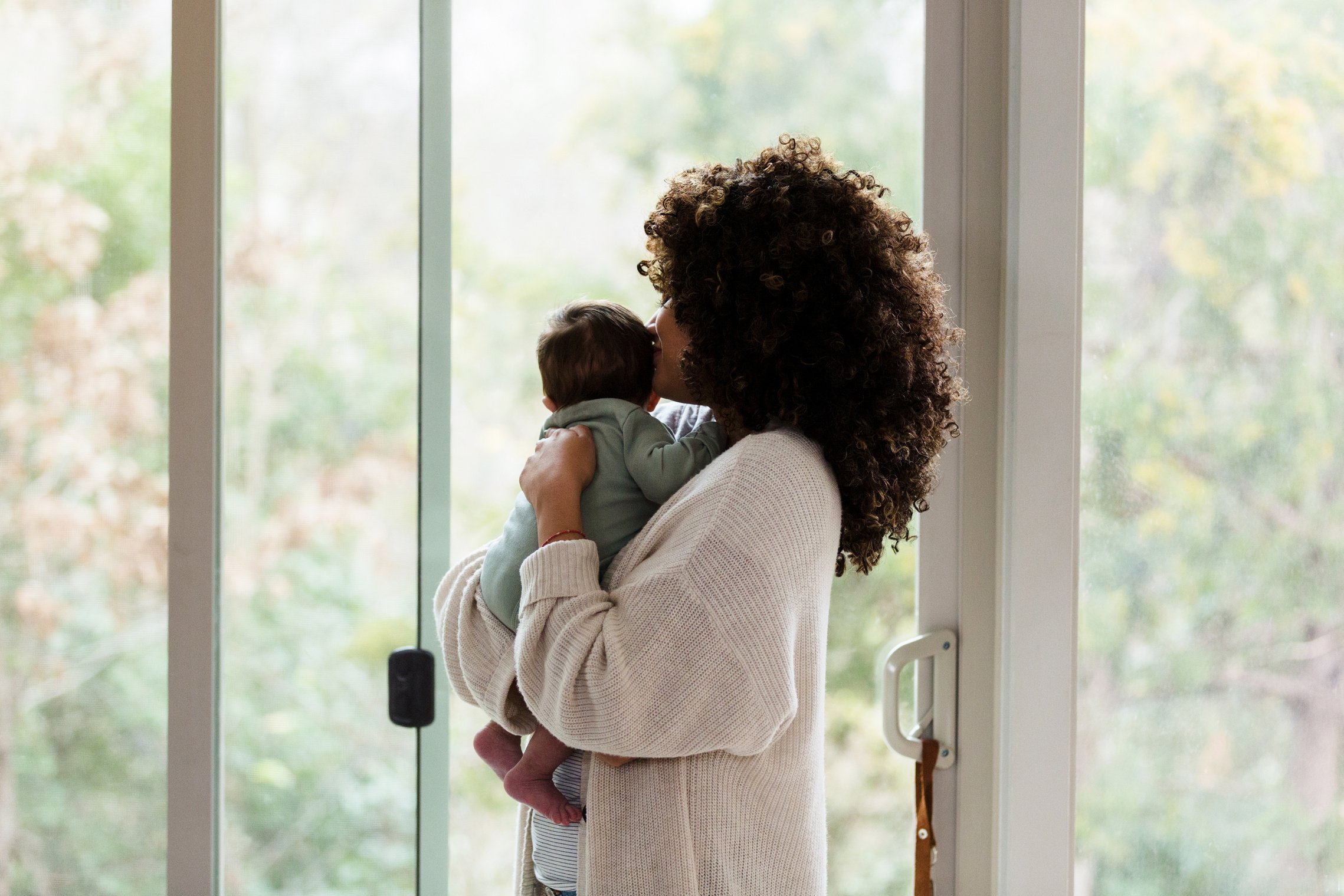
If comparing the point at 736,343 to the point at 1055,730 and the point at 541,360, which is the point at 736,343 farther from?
the point at 1055,730

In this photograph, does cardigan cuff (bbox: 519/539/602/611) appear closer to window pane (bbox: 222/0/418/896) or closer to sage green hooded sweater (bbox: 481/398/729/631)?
sage green hooded sweater (bbox: 481/398/729/631)

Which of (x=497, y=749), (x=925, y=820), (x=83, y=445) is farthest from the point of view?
(x=83, y=445)

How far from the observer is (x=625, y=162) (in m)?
1.32

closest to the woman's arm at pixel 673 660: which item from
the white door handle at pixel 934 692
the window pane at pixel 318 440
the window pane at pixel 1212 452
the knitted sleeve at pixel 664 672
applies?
the knitted sleeve at pixel 664 672

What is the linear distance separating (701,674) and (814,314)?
14.6 inches

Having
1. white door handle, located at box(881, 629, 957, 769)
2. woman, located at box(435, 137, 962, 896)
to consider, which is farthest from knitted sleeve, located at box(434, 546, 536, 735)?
white door handle, located at box(881, 629, 957, 769)

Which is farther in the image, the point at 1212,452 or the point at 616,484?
the point at 1212,452

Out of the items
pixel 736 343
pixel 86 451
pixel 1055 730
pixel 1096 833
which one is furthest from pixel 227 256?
pixel 1096 833

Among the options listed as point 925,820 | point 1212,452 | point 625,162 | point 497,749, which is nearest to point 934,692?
point 925,820

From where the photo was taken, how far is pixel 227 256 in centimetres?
133

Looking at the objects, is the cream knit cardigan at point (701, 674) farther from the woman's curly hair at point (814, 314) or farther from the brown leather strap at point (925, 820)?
the brown leather strap at point (925, 820)

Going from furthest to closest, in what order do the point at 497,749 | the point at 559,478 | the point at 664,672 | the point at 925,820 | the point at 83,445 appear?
Answer: the point at 83,445 < the point at 925,820 < the point at 497,749 < the point at 559,478 < the point at 664,672

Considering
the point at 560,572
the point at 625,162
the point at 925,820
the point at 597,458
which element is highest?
the point at 625,162

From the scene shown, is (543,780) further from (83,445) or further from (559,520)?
(83,445)
